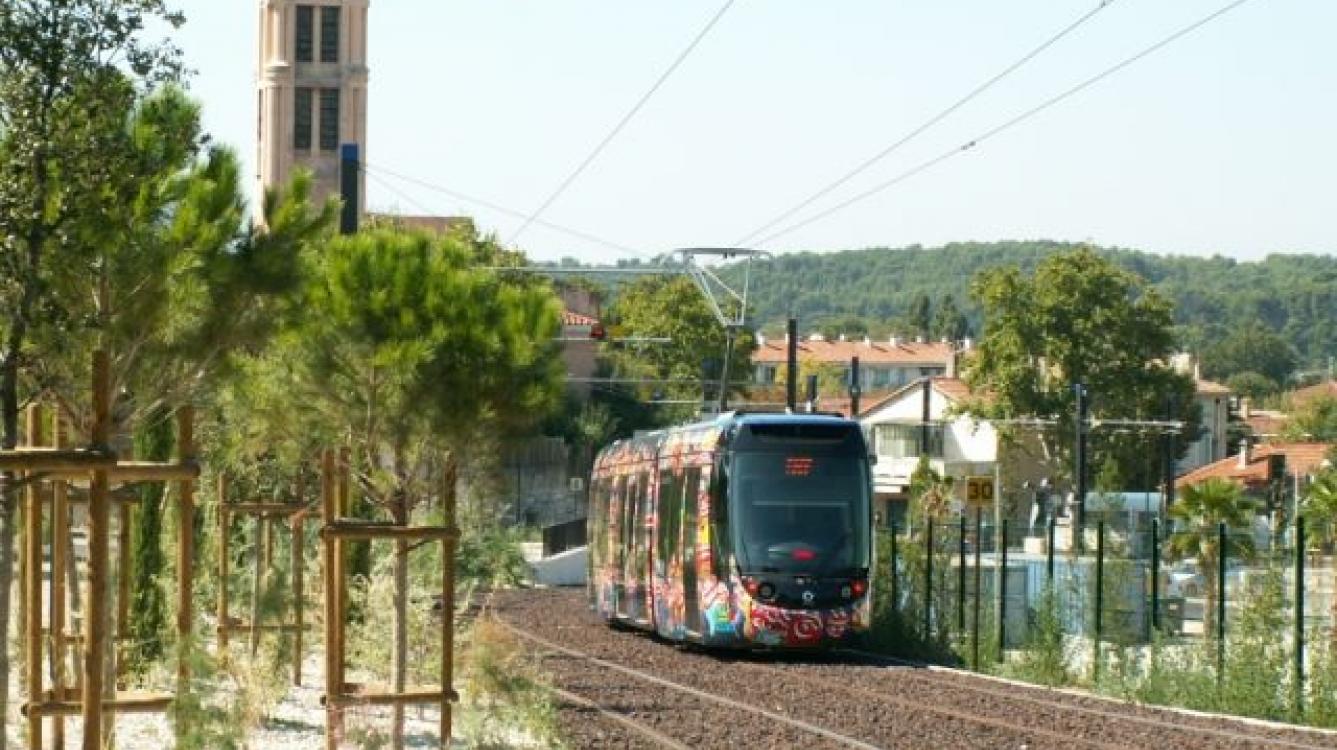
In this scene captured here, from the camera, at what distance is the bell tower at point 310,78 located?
12988cm

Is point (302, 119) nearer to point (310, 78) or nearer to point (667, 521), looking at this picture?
point (310, 78)

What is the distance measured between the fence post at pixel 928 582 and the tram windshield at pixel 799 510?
2.42 metres

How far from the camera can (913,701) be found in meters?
27.6

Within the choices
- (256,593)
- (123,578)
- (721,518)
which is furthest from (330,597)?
(721,518)

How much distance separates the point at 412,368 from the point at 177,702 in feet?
14.2

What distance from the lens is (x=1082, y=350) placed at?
11756 centimetres

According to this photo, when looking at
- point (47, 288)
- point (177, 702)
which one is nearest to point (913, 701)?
point (177, 702)

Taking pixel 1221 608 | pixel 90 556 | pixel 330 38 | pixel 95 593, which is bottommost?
pixel 1221 608

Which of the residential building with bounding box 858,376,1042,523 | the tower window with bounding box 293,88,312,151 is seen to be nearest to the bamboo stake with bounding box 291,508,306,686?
the residential building with bounding box 858,376,1042,523

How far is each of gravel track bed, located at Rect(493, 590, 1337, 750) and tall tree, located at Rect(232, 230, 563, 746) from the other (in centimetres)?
284

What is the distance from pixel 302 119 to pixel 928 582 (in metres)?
96.6

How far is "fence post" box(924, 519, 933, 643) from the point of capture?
3678 centimetres

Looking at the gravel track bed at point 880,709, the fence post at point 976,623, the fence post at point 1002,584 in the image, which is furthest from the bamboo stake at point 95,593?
the fence post at point 976,623

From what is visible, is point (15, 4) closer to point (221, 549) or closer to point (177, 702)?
point (177, 702)
